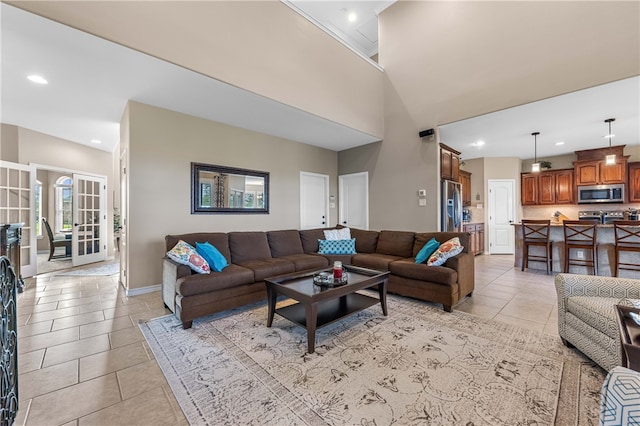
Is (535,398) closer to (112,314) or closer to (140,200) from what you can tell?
(112,314)

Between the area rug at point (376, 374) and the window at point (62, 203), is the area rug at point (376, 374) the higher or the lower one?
the lower one

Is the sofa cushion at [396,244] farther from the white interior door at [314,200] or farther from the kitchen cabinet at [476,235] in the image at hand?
the kitchen cabinet at [476,235]

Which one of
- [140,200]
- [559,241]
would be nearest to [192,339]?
[140,200]

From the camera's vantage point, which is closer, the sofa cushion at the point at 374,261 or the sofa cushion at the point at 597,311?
the sofa cushion at the point at 597,311

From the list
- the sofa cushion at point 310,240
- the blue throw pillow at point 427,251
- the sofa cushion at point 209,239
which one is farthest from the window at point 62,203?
the blue throw pillow at point 427,251

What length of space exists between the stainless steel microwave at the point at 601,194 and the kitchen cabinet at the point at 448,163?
387 cm

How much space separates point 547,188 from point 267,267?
312 inches

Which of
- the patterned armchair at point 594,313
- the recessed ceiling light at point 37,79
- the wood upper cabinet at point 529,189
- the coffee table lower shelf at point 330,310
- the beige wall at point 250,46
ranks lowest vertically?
the coffee table lower shelf at point 330,310

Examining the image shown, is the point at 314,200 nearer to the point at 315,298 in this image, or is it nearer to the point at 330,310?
the point at 330,310

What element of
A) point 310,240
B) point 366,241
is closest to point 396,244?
point 366,241

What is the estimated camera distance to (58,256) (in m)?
6.47

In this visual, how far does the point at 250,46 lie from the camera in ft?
11.1

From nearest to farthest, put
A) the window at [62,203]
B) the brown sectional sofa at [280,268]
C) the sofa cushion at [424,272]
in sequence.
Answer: the brown sectional sofa at [280,268]
the sofa cushion at [424,272]
the window at [62,203]

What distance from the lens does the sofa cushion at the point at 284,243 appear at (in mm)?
4266
